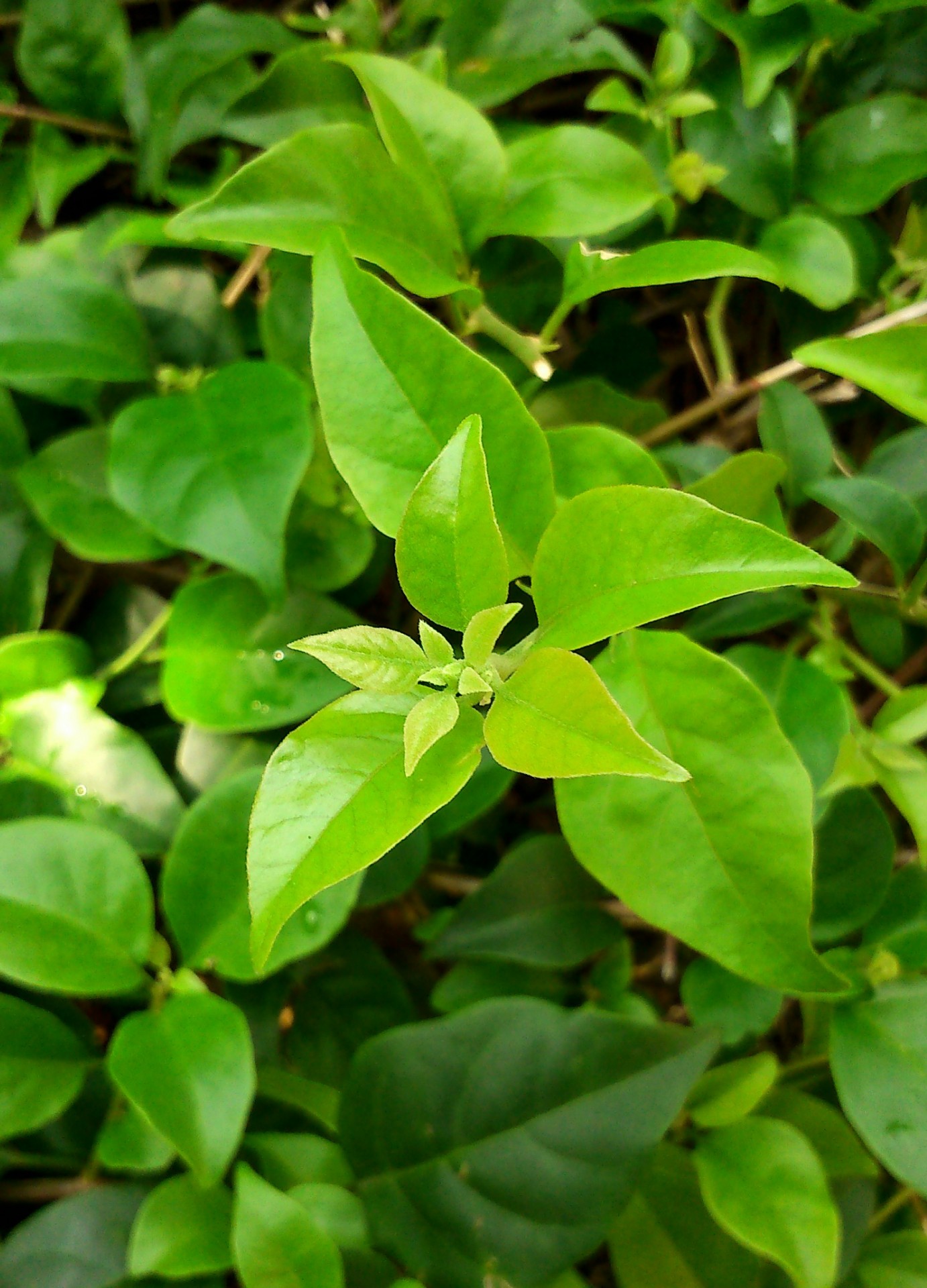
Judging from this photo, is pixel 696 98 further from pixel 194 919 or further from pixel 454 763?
pixel 194 919

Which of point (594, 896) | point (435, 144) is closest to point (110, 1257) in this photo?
point (594, 896)

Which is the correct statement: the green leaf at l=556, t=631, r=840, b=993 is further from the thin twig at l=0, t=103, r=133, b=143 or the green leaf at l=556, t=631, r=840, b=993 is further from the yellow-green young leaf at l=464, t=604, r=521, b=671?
the thin twig at l=0, t=103, r=133, b=143

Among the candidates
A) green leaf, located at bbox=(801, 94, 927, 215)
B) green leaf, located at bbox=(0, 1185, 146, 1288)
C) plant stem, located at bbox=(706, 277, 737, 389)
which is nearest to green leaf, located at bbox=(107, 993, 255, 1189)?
green leaf, located at bbox=(0, 1185, 146, 1288)

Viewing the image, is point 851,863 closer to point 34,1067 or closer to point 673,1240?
point 673,1240

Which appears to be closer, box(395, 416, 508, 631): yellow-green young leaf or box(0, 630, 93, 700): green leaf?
box(395, 416, 508, 631): yellow-green young leaf

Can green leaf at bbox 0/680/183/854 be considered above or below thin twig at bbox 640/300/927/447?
below

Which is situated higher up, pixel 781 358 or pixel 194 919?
pixel 781 358

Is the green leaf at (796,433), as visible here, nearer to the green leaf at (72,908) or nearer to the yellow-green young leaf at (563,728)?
the yellow-green young leaf at (563,728)

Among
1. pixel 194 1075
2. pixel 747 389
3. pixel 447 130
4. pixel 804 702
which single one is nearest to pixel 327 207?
pixel 447 130
